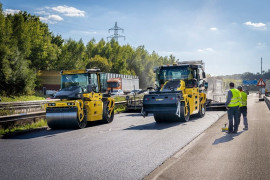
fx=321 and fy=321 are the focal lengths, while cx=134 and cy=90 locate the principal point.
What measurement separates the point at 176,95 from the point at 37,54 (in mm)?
47834

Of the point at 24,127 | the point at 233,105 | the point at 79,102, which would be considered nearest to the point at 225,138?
the point at 233,105

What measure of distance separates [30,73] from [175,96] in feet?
117

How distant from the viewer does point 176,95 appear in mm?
14289

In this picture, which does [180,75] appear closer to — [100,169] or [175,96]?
[175,96]

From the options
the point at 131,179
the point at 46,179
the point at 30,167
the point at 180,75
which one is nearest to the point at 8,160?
the point at 30,167

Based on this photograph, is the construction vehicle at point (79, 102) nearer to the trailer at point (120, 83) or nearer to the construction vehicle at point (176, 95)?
the construction vehicle at point (176, 95)

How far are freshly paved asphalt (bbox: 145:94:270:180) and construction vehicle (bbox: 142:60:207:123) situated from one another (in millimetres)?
4638

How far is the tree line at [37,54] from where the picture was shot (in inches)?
1678

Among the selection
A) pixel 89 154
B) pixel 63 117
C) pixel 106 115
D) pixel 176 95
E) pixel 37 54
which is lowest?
pixel 89 154

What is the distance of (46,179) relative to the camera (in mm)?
5715

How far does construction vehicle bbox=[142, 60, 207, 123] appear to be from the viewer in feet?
47.5

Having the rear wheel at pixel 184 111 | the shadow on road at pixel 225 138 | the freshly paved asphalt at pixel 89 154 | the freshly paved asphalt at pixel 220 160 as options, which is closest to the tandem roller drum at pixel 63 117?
the freshly paved asphalt at pixel 89 154

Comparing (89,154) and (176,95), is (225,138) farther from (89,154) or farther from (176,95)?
(176,95)

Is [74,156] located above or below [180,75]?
below
